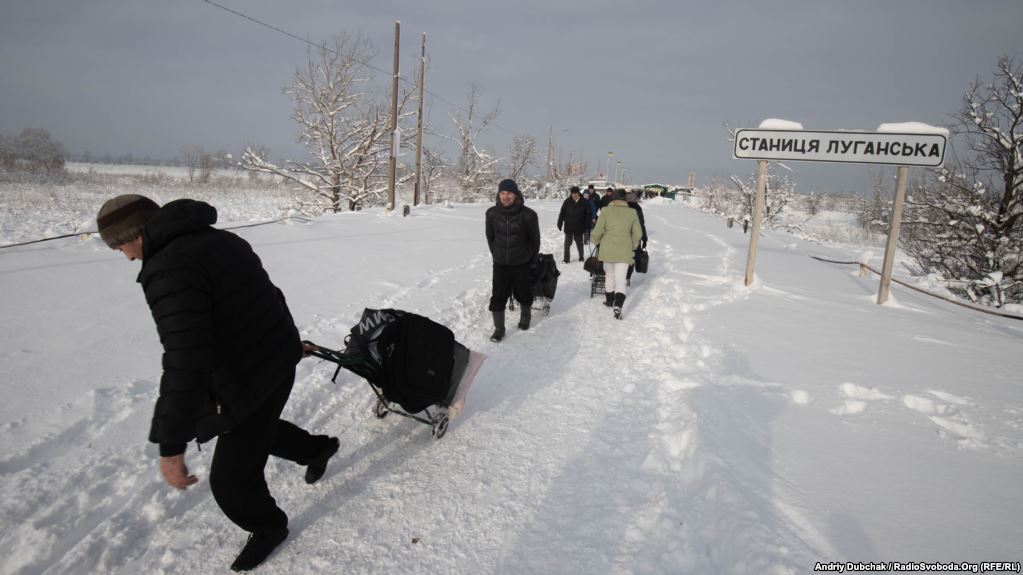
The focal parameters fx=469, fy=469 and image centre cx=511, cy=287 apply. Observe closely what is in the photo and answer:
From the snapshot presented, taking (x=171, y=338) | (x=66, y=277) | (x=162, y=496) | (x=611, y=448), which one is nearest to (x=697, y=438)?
(x=611, y=448)

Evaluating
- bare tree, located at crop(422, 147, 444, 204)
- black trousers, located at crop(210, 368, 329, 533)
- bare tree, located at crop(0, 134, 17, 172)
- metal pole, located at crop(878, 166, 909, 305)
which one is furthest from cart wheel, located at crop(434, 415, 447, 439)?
bare tree, located at crop(0, 134, 17, 172)

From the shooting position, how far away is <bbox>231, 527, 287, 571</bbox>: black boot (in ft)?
7.79

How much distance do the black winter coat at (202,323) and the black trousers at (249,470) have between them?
160mm

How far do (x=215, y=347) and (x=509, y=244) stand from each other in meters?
3.93

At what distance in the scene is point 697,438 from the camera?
3.43 meters

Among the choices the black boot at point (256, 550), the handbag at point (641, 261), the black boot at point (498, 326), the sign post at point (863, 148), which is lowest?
the black boot at point (256, 550)

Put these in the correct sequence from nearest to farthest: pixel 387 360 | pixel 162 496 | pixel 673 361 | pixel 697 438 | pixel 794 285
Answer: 1. pixel 162 496
2. pixel 387 360
3. pixel 697 438
4. pixel 673 361
5. pixel 794 285

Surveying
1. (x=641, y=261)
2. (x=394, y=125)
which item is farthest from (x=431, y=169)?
(x=641, y=261)

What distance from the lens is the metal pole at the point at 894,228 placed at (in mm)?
7328

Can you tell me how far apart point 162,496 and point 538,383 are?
118 inches

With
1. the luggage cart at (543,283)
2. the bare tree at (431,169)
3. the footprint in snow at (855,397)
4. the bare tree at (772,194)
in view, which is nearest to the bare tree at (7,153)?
the bare tree at (431,169)

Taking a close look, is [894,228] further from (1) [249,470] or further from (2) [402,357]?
(1) [249,470]

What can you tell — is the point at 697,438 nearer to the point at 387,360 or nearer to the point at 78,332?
the point at 387,360

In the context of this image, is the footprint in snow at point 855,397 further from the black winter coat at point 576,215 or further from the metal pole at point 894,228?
the black winter coat at point 576,215
